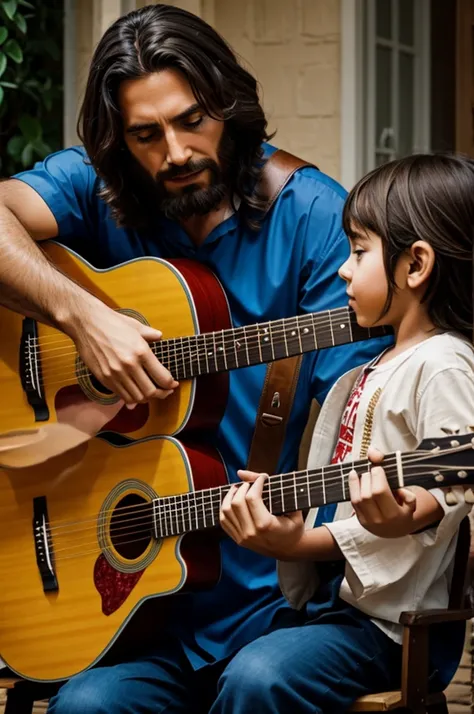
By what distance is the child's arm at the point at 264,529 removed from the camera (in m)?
1.97

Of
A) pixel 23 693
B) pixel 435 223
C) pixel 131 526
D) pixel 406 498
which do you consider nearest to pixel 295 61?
pixel 435 223

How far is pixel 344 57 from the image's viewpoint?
3.82 m

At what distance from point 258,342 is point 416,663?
59 centimetres

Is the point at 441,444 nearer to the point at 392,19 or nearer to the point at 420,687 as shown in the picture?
the point at 420,687

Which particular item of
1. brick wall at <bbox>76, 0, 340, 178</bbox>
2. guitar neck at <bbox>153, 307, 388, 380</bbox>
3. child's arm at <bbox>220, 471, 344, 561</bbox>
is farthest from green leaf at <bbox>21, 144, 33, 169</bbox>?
child's arm at <bbox>220, 471, 344, 561</bbox>

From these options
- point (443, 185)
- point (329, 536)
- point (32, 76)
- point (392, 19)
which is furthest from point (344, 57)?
point (329, 536)

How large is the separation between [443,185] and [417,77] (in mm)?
2449

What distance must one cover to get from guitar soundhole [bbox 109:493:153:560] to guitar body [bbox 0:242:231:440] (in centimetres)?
12

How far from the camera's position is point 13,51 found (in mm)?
3855

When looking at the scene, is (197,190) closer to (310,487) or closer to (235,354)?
(235,354)

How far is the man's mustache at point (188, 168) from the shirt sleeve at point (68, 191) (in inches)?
8.8

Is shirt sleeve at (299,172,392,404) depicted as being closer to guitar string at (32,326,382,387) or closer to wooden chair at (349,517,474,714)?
guitar string at (32,326,382,387)

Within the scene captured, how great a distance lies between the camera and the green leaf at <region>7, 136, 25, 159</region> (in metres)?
3.94

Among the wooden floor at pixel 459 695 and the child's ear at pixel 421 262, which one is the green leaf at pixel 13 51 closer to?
the wooden floor at pixel 459 695
